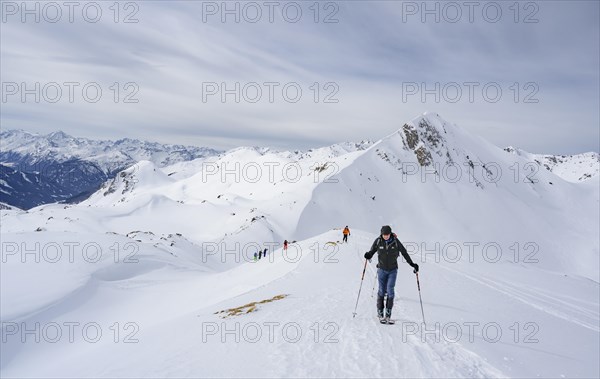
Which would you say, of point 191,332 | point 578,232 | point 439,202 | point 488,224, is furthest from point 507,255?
point 191,332

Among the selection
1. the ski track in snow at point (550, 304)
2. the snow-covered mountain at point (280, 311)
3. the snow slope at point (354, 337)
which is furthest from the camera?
the ski track in snow at point (550, 304)

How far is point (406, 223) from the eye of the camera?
12606cm

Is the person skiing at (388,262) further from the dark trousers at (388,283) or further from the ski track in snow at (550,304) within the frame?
the ski track in snow at (550,304)

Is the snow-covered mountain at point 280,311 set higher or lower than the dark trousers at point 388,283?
lower

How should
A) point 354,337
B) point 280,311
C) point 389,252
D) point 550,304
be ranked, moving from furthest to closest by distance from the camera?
point 550,304, point 280,311, point 389,252, point 354,337

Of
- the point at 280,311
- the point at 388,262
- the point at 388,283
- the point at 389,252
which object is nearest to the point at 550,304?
the point at 388,283

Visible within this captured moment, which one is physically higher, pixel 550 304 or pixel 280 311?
pixel 280 311

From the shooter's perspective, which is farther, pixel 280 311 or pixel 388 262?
pixel 280 311

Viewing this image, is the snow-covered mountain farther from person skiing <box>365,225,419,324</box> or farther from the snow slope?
person skiing <box>365,225,419,324</box>

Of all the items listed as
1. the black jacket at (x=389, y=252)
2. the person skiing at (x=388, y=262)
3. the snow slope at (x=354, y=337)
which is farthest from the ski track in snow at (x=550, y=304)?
the black jacket at (x=389, y=252)

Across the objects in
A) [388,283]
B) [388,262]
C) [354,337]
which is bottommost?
A: [354,337]

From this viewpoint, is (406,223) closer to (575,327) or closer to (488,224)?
(488,224)

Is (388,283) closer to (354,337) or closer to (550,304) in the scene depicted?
(354,337)

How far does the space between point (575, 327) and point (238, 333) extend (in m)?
12.2
